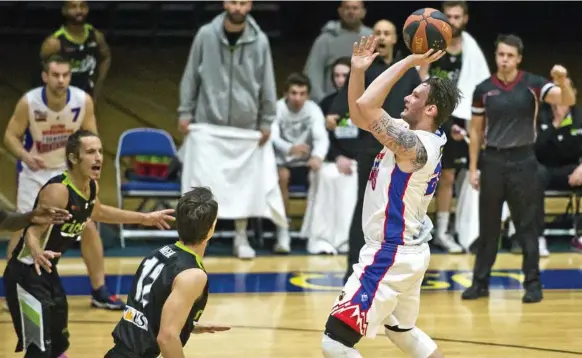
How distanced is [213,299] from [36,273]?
226 centimetres

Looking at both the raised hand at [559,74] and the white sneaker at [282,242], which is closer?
the raised hand at [559,74]

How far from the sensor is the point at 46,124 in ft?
26.2

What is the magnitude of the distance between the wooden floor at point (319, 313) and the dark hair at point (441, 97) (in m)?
1.82

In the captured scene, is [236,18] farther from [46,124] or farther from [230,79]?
[46,124]

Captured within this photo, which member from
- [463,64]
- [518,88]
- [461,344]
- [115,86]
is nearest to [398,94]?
[518,88]

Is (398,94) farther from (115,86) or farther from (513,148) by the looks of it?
(115,86)

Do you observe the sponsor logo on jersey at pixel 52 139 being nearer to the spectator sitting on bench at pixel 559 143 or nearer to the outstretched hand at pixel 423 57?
the outstretched hand at pixel 423 57

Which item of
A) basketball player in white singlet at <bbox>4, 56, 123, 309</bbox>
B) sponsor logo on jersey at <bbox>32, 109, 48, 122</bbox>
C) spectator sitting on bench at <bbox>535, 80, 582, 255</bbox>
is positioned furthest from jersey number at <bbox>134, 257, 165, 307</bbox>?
spectator sitting on bench at <bbox>535, 80, 582, 255</bbox>

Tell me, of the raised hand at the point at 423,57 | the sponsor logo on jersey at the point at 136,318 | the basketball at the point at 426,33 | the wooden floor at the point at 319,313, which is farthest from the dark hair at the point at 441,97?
the wooden floor at the point at 319,313

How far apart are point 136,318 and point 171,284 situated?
0.22 meters

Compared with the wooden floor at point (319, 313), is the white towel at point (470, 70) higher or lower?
higher

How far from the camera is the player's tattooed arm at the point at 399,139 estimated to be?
4.73 meters

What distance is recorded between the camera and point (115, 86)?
45.0ft

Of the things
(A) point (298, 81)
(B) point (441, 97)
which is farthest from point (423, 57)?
(A) point (298, 81)
